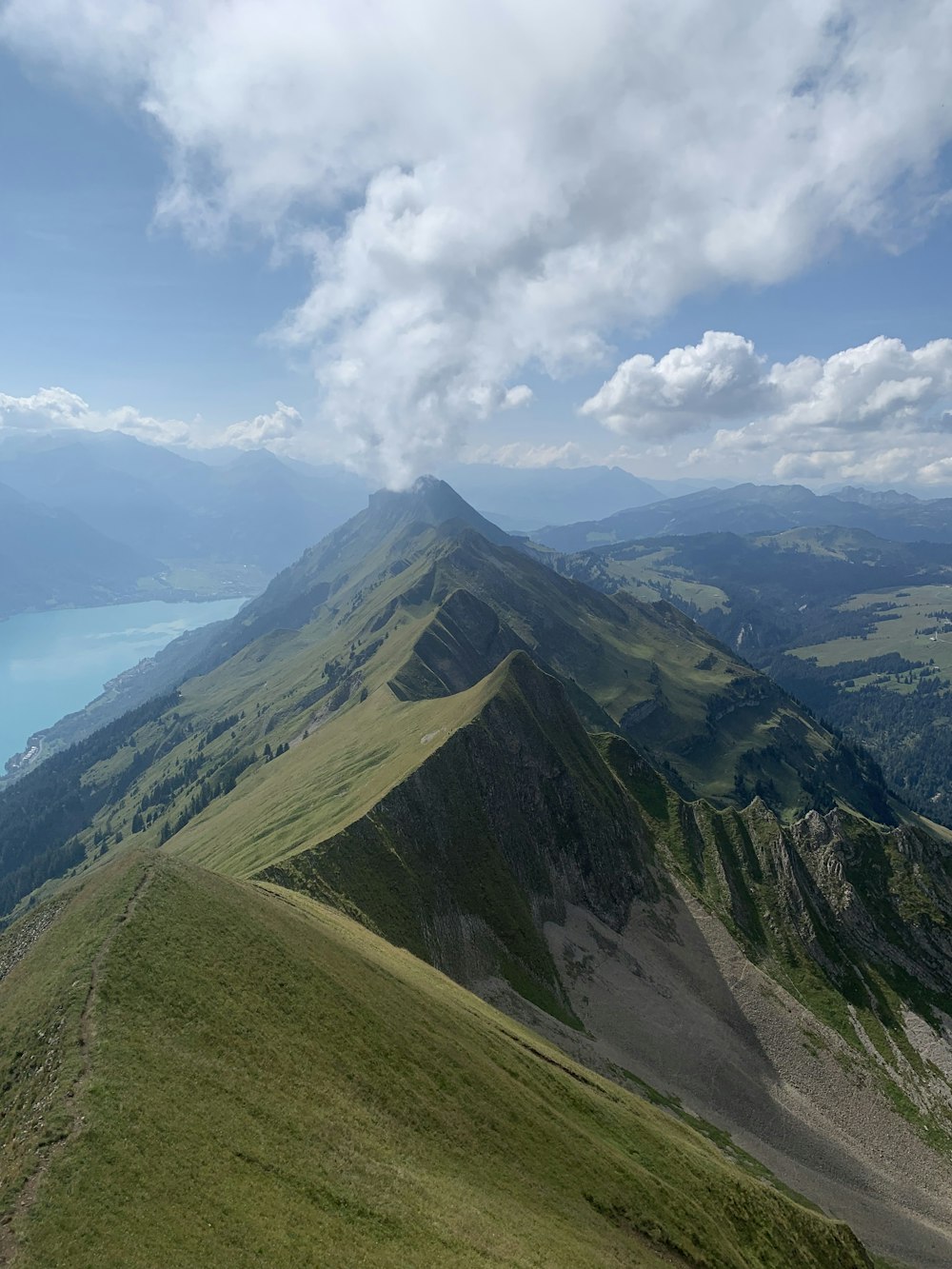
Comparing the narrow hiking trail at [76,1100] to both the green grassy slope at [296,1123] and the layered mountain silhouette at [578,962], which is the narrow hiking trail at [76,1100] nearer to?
the green grassy slope at [296,1123]

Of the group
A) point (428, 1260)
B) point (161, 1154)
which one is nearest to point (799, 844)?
point (428, 1260)

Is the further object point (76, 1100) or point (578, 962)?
point (578, 962)

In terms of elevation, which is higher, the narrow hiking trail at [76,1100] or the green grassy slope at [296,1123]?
the narrow hiking trail at [76,1100]

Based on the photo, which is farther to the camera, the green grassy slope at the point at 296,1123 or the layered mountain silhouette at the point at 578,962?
the layered mountain silhouette at the point at 578,962

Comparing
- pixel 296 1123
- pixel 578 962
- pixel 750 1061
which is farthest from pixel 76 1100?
pixel 750 1061

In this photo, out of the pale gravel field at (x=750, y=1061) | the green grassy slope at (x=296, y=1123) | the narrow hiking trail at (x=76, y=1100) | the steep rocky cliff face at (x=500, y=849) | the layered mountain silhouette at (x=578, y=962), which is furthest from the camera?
the steep rocky cliff face at (x=500, y=849)

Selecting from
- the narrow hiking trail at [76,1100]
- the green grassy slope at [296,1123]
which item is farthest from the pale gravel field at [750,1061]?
the narrow hiking trail at [76,1100]

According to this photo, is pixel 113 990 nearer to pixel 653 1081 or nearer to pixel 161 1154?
pixel 161 1154

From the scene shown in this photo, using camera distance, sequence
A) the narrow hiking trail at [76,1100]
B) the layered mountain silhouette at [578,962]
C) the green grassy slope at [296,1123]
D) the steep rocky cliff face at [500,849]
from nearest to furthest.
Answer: the narrow hiking trail at [76,1100], the green grassy slope at [296,1123], the layered mountain silhouette at [578,962], the steep rocky cliff face at [500,849]

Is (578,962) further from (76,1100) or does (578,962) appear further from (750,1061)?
(76,1100)
